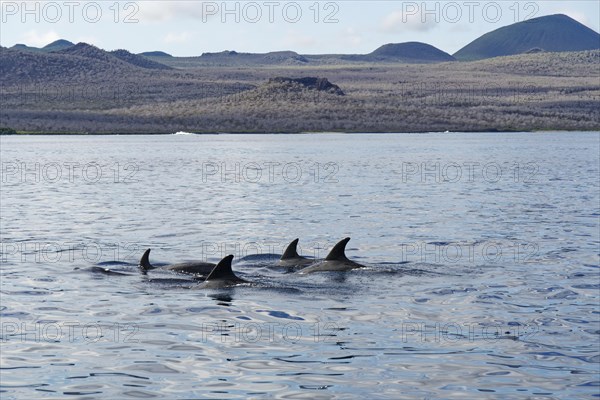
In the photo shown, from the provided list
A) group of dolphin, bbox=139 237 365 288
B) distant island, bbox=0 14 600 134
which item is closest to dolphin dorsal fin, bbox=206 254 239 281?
group of dolphin, bbox=139 237 365 288

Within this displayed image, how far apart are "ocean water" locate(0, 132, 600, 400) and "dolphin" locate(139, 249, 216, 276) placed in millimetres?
251

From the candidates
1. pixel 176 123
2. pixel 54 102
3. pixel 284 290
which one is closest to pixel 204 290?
pixel 284 290

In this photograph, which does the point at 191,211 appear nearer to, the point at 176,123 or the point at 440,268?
the point at 440,268

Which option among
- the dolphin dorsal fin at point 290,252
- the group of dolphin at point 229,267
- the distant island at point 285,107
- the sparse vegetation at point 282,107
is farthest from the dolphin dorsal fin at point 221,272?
the sparse vegetation at point 282,107

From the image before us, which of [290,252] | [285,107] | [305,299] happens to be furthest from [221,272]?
[285,107]

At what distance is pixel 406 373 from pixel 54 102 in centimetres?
15683

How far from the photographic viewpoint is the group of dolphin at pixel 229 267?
19891 mm

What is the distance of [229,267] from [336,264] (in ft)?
8.91

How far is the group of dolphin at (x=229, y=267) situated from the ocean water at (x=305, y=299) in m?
0.34

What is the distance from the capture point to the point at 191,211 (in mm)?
37625

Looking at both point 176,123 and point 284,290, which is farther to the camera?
point 176,123

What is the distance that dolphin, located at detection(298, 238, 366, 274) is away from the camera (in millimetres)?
21562

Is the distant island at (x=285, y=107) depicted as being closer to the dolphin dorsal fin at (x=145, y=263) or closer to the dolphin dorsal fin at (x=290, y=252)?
the dolphin dorsal fin at (x=145, y=263)

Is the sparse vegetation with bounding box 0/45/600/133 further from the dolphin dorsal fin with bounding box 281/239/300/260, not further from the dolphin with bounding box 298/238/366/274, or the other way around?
the dolphin with bounding box 298/238/366/274
